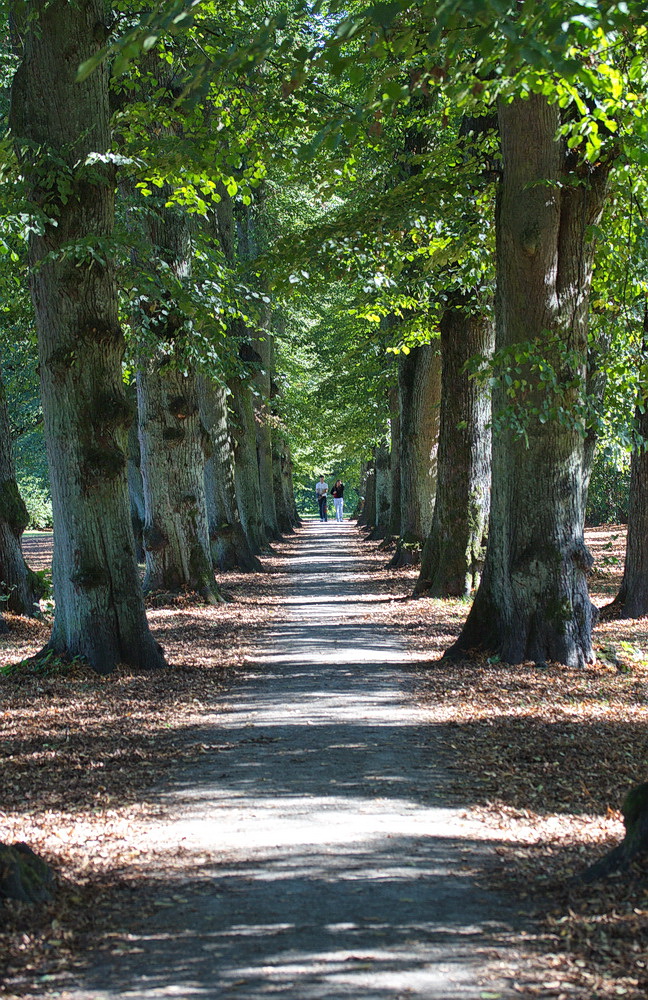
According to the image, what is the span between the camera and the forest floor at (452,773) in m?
3.75

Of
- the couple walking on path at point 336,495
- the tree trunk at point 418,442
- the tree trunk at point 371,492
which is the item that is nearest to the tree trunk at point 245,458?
the tree trunk at point 418,442

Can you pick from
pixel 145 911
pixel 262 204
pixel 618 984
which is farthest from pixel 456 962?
pixel 262 204

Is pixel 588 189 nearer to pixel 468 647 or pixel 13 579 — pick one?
pixel 468 647

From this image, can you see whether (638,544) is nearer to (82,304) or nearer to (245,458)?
(82,304)

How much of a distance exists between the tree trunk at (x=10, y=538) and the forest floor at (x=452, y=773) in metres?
1.18

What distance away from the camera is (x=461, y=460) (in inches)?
610

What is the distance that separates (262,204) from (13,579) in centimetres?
1494

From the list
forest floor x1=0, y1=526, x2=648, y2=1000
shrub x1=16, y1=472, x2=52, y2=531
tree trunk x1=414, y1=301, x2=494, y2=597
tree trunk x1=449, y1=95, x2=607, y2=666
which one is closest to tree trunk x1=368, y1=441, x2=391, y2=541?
tree trunk x1=414, y1=301, x2=494, y2=597

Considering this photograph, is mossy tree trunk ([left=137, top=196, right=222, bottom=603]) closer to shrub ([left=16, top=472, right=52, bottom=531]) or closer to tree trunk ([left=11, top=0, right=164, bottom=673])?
tree trunk ([left=11, top=0, right=164, bottom=673])

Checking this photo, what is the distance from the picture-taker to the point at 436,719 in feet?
26.5

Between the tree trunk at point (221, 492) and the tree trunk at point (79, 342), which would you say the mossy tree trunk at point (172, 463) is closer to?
the tree trunk at point (79, 342)

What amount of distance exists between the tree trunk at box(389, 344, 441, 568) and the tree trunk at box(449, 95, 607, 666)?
34.1 feet

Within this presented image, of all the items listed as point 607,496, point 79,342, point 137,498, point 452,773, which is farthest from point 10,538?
point 607,496

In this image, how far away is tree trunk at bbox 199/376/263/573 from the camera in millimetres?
21312
